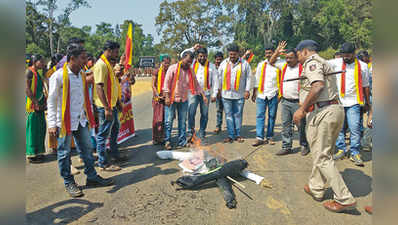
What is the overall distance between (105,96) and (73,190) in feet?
4.95

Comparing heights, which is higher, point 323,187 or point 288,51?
point 288,51

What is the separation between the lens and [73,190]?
3.60 meters

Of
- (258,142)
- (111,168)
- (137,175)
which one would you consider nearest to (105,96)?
(111,168)

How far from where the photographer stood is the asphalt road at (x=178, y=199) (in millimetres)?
3051

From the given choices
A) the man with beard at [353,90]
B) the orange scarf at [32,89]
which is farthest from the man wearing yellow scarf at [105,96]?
the man with beard at [353,90]

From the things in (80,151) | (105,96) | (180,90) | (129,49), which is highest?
(129,49)

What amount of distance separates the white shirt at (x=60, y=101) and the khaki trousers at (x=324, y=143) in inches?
128

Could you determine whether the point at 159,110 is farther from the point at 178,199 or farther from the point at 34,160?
the point at 178,199
